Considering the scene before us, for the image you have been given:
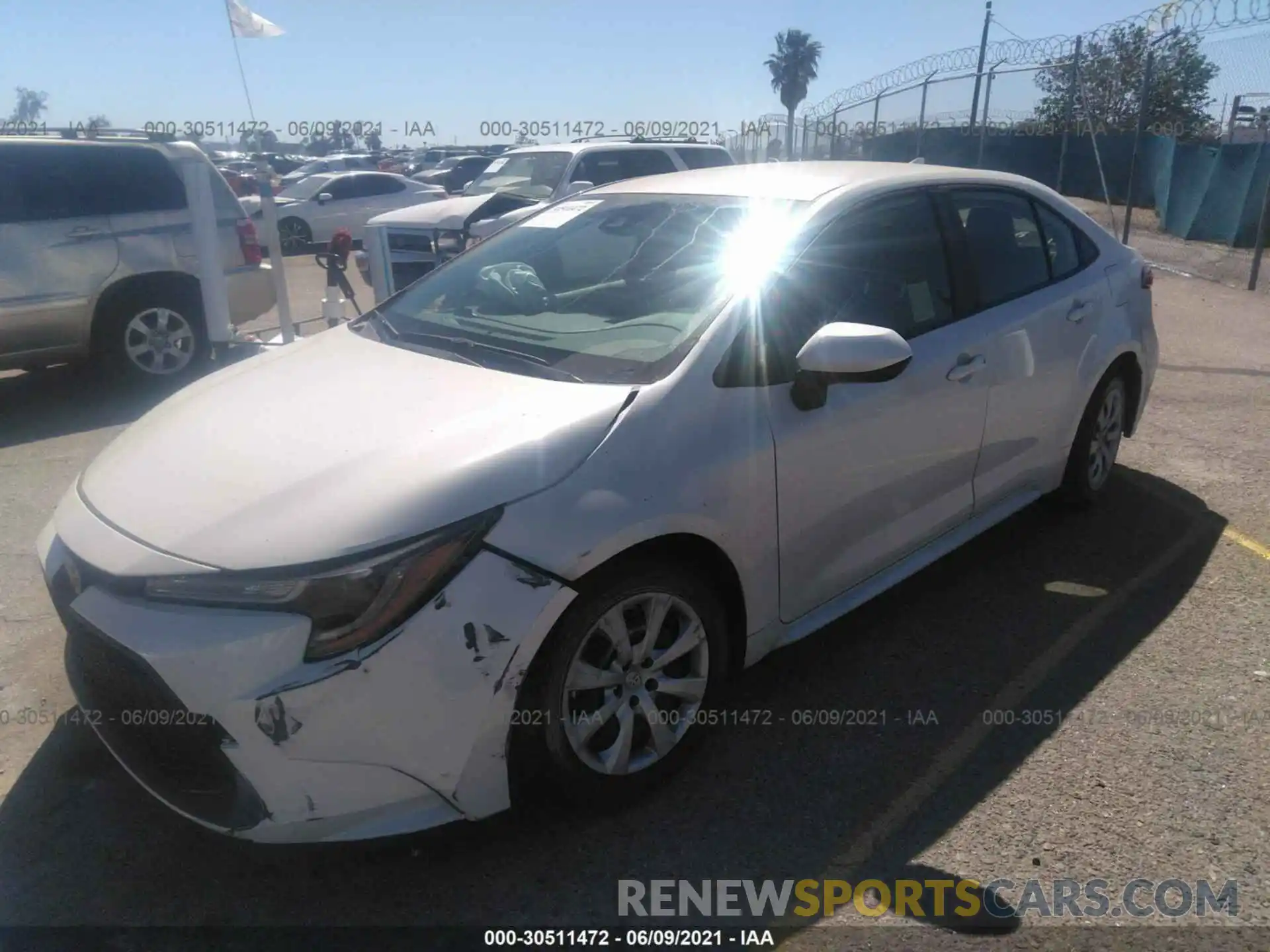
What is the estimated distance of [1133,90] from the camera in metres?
22.4

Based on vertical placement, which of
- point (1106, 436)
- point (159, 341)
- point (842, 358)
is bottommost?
point (159, 341)

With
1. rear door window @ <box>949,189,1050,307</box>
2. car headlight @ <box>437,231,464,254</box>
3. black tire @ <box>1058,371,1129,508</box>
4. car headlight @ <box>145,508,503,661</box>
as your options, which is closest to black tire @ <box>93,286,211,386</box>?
car headlight @ <box>437,231,464,254</box>

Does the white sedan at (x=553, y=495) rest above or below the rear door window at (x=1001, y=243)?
below

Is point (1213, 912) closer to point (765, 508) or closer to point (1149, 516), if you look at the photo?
point (765, 508)

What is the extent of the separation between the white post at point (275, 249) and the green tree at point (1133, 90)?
15.6 metres

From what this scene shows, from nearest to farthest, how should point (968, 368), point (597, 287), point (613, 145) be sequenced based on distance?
point (597, 287) → point (968, 368) → point (613, 145)

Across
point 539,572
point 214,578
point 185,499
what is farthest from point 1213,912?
point 185,499

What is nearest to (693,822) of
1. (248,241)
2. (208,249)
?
(208,249)

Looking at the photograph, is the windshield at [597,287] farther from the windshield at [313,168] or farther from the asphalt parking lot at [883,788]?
the windshield at [313,168]

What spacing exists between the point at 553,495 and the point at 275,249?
5188 mm

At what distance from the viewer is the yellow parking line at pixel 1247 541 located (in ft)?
14.4

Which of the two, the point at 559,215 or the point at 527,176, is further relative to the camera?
the point at 527,176

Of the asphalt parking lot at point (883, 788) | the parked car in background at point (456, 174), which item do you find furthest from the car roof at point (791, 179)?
the parked car in background at point (456, 174)

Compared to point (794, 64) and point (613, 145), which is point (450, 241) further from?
point (794, 64)
